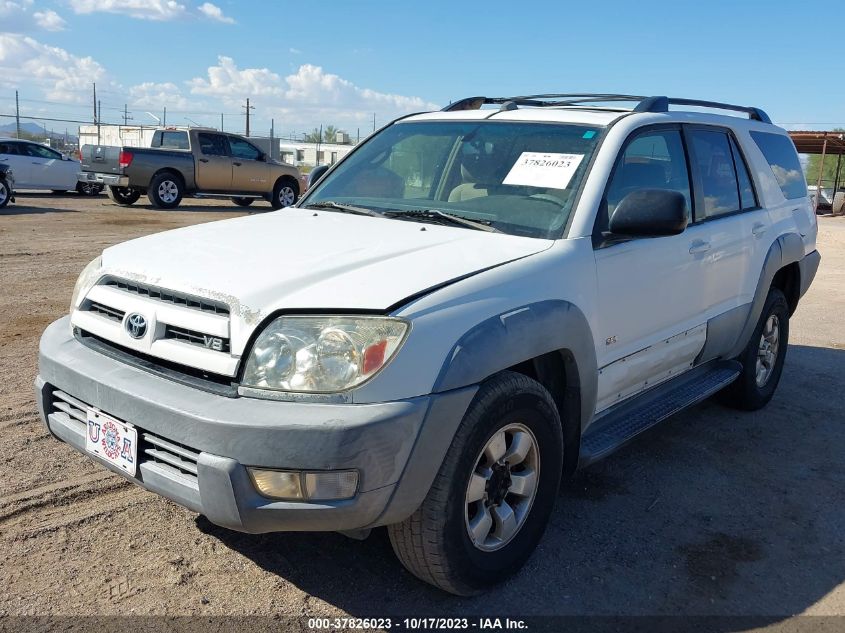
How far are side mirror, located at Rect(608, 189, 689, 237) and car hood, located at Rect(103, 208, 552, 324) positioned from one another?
35 centimetres

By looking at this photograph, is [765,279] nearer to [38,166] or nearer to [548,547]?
[548,547]

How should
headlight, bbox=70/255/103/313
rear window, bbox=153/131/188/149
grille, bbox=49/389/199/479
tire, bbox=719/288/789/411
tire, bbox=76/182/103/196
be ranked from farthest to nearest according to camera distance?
tire, bbox=76/182/103/196, rear window, bbox=153/131/188/149, tire, bbox=719/288/789/411, headlight, bbox=70/255/103/313, grille, bbox=49/389/199/479

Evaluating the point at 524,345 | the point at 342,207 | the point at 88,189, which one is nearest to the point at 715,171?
the point at 342,207

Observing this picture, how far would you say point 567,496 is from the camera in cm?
387

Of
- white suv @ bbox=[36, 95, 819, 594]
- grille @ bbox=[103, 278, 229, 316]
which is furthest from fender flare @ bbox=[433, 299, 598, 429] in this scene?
grille @ bbox=[103, 278, 229, 316]

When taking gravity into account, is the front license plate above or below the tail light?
above

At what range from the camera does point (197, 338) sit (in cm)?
271

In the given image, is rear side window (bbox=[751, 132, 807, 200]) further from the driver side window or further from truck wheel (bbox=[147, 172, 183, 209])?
truck wheel (bbox=[147, 172, 183, 209])

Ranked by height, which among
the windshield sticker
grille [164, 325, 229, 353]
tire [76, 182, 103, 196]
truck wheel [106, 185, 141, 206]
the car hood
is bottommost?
tire [76, 182, 103, 196]

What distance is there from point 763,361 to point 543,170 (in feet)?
8.78

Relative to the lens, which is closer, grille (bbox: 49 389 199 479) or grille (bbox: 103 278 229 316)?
grille (bbox: 49 389 199 479)

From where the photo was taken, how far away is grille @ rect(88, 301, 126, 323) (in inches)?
118

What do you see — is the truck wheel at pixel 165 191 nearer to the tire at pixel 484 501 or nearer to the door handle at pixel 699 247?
the door handle at pixel 699 247

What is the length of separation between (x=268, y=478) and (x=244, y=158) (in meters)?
17.2
